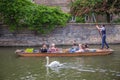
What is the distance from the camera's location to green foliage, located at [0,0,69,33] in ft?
121

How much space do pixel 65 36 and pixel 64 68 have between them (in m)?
15.0

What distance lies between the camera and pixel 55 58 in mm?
27578

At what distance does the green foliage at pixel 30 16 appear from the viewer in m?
36.9

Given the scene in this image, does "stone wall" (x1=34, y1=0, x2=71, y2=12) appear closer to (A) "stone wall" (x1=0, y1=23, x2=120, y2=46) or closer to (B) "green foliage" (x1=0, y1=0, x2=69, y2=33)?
(B) "green foliage" (x1=0, y1=0, x2=69, y2=33)

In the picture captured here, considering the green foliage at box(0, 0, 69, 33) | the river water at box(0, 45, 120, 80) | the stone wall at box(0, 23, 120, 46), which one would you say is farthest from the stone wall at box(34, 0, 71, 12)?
the river water at box(0, 45, 120, 80)

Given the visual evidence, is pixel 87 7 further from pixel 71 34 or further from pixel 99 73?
pixel 99 73

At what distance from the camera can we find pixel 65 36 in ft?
123

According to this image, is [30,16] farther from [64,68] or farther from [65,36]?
[64,68]

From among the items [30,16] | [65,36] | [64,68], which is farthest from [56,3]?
[64,68]

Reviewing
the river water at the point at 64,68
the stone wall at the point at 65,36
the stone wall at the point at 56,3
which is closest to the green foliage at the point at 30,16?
the stone wall at the point at 65,36

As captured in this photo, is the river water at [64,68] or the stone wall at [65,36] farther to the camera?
the stone wall at [65,36]

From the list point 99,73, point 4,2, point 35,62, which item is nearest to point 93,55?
point 35,62

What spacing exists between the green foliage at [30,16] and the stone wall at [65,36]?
0.66 metres

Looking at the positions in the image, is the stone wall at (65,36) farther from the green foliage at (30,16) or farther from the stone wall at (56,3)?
the stone wall at (56,3)
